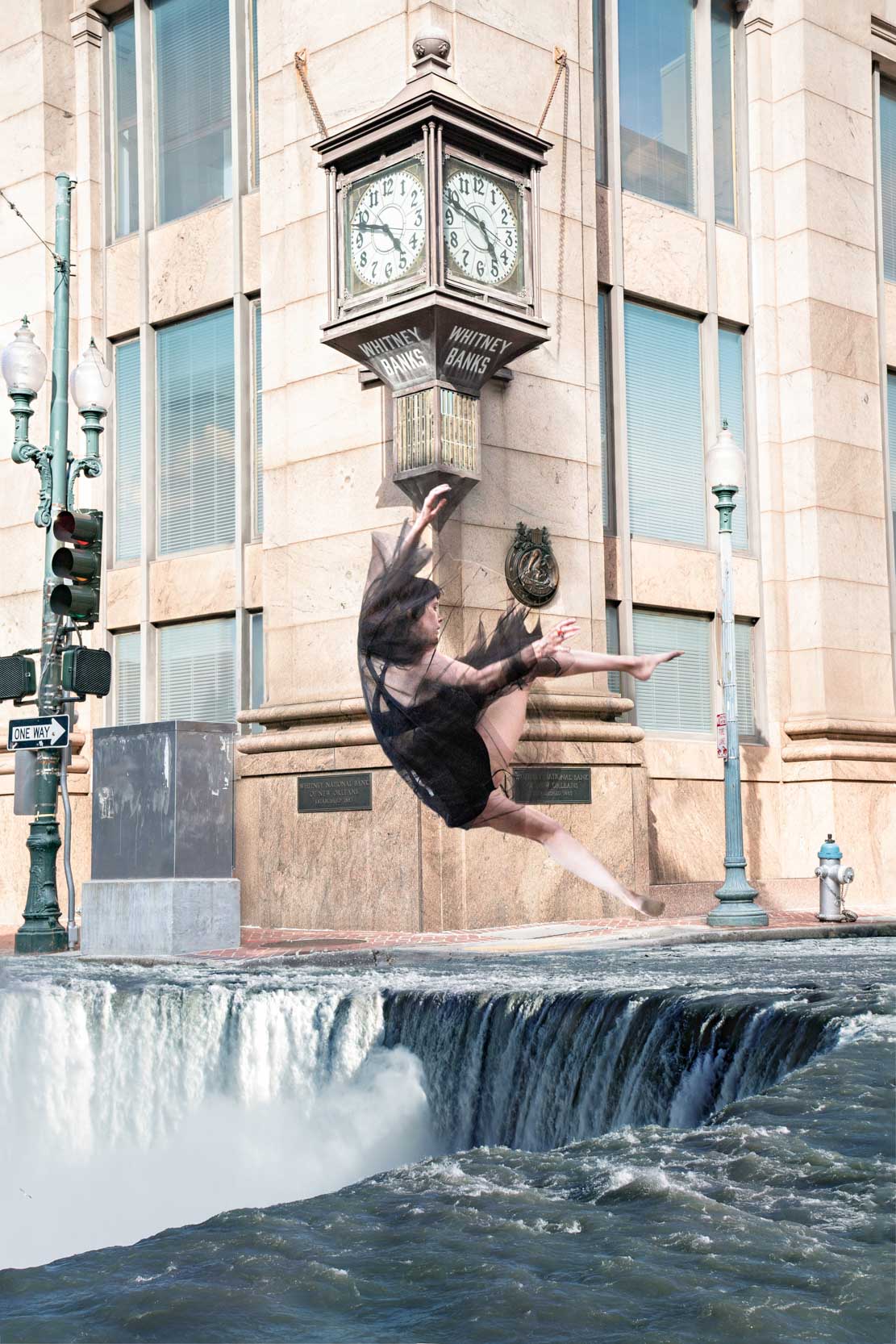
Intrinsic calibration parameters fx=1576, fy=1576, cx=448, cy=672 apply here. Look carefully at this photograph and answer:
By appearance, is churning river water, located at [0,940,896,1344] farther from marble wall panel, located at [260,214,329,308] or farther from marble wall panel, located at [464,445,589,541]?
marble wall panel, located at [260,214,329,308]

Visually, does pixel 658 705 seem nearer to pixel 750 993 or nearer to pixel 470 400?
pixel 470 400

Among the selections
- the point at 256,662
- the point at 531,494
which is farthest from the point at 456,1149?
the point at 256,662

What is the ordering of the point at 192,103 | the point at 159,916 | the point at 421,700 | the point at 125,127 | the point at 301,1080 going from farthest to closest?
1. the point at 125,127
2. the point at 192,103
3. the point at 421,700
4. the point at 159,916
5. the point at 301,1080

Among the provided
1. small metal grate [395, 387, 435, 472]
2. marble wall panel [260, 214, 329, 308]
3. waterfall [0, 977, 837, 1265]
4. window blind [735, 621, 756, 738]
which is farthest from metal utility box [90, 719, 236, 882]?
window blind [735, 621, 756, 738]

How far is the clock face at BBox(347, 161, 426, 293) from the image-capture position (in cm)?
1678

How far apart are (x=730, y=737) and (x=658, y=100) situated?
10.2m

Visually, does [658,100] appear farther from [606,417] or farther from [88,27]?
[88,27]

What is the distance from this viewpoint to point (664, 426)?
2217 cm

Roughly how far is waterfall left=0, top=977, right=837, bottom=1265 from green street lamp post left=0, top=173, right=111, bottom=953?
4126 mm

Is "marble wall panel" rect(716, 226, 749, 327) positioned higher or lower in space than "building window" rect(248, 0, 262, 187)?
lower

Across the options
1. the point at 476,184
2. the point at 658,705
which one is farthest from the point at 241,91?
the point at 658,705

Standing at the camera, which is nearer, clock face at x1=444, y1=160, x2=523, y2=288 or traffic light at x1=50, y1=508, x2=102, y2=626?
traffic light at x1=50, y1=508, x2=102, y2=626

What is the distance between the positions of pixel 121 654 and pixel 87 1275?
1844cm

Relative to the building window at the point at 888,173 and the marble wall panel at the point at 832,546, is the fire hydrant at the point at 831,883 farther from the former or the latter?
the building window at the point at 888,173
